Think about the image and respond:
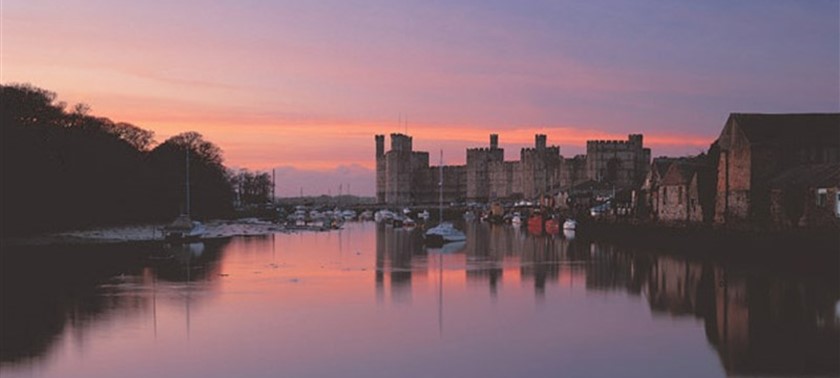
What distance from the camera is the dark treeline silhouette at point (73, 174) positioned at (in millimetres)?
48750

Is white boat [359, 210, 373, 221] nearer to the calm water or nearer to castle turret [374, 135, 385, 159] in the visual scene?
castle turret [374, 135, 385, 159]

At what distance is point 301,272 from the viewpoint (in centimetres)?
3431

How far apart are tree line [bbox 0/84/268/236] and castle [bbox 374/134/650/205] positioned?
8471cm

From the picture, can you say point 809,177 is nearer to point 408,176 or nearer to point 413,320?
point 413,320

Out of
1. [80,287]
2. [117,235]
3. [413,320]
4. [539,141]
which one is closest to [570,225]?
[117,235]

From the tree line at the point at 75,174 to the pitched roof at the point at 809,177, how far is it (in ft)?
117

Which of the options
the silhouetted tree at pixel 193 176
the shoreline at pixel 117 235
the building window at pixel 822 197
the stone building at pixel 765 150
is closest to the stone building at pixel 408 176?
the silhouetted tree at pixel 193 176

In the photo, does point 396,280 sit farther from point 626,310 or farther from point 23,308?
point 23,308

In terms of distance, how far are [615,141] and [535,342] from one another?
141 m

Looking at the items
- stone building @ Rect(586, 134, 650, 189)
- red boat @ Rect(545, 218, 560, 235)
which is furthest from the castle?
red boat @ Rect(545, 218, 560, 235)

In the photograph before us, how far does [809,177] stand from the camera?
125 ft

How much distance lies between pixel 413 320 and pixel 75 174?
131 ft

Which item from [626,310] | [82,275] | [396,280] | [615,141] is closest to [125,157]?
[82,275]

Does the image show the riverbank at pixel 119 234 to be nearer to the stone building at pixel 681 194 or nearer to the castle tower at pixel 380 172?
the stone building at pixel 681 194
